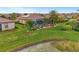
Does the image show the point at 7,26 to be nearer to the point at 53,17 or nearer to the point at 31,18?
the point at 31,18

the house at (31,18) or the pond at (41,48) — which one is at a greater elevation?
the house at (31,18)

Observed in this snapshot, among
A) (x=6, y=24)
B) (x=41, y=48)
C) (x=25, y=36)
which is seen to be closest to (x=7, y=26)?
(x=6, y=24)

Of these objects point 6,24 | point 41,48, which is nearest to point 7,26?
point 6,24

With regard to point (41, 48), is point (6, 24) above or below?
above

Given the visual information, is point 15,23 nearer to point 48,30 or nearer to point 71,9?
point 48,30

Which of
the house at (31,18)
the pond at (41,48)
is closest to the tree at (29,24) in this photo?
the house at (31,18)

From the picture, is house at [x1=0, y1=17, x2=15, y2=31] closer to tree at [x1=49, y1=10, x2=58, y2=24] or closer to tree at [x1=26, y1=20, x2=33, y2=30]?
tree at [x1=26, y1=20, x2=33, y2=30]

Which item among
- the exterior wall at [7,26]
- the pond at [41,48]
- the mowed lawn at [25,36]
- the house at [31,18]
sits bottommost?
the pond at [41,48]

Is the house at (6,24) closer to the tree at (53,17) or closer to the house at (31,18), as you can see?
the house at (31,18)

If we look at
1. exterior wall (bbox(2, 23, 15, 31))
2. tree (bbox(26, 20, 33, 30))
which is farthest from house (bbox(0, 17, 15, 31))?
tree (bbox(26, 20, 33, 30))

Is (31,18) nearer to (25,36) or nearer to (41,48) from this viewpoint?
(25,36)
